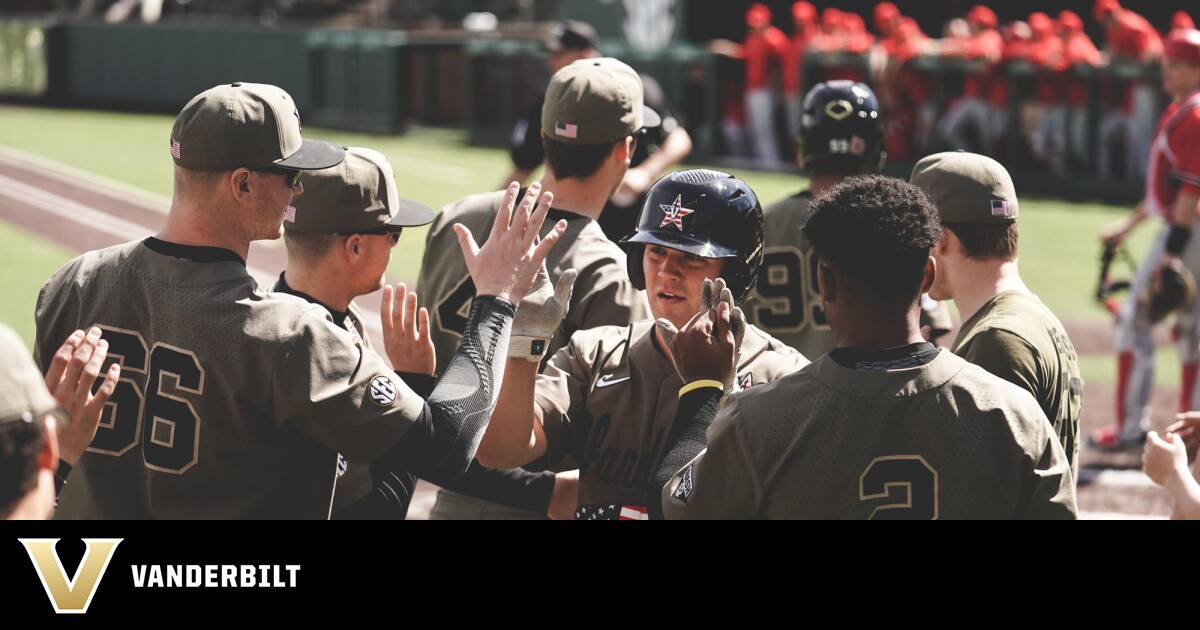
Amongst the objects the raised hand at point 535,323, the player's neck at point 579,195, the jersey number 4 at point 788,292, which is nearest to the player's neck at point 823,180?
the jersey number 4 at point 788,292

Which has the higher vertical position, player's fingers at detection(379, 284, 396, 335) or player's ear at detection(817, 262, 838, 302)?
player's ear at detection(817, 262, 838, 302)

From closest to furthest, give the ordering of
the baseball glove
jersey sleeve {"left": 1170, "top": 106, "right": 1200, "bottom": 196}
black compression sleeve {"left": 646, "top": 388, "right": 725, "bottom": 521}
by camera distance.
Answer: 1. black compression sleeve {"left": 646, "top": 388, "right": 725, "bottom": 521}
2. jersey sleeve {"left": 1170, "top": 106, "right": 1200, "bottom": 196}
3. the baseball glove

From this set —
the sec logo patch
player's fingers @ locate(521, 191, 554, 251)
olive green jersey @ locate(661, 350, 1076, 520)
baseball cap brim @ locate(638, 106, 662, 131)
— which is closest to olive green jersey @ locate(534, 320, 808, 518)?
player's fingers @ locate(521, 191, 554, 251)

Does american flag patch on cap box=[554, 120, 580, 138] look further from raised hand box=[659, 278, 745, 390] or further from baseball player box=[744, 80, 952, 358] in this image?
raised hand box=[659, 278, 745, 390]

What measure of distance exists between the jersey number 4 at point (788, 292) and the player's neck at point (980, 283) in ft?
3.62

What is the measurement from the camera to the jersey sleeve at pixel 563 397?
3.83 meters

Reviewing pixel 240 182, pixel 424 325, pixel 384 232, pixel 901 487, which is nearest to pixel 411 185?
pixel 384 232

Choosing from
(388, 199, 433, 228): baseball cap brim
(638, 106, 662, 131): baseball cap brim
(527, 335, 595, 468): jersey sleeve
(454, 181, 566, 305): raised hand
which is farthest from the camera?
(638, 106, 662, 131): baseball cap brim

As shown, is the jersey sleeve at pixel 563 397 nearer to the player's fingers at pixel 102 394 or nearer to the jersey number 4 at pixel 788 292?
the player's fingers at pixel 102 394

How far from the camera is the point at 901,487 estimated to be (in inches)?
121

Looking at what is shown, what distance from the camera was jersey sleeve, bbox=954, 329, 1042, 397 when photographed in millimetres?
3850

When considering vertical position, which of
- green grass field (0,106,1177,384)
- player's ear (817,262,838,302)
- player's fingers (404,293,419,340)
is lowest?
green grass field (0,106,1177,384)

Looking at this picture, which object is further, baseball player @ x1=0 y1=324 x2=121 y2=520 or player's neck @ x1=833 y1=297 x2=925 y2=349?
player's neck @ x1=833 y1=297 x2=925 y2=349

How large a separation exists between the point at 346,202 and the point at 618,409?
1018 mm
